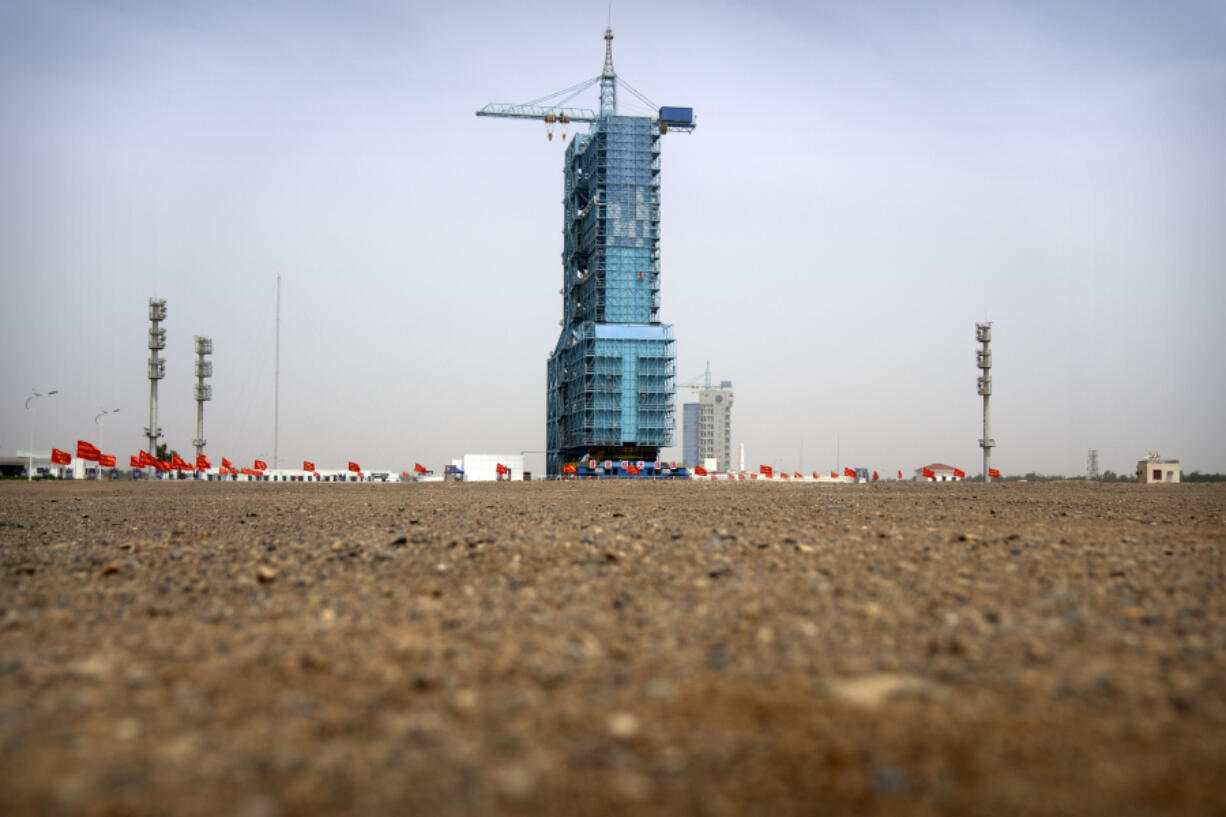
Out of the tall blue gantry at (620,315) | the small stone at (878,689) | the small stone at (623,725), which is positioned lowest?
the small stone at (623,725)

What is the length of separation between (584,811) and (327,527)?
14766 millimetres

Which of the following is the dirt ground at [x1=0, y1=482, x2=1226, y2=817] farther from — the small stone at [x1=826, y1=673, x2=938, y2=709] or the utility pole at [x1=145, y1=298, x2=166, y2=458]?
the utility pole at [x1=145, y1=298, x2=166, y2=458]

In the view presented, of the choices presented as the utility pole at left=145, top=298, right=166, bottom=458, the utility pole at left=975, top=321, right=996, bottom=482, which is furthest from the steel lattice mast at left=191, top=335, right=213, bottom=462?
the utility pole at left=975, top=321, right=996, bottom=482

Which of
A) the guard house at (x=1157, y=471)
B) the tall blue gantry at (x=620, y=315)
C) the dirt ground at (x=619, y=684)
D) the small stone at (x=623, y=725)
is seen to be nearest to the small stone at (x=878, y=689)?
the dirt ground at (x=619, y=684)

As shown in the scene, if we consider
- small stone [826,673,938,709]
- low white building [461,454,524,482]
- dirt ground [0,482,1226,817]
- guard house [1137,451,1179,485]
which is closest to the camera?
dirt ground [0,482,1226,817]

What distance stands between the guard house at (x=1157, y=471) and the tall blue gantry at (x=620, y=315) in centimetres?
5703

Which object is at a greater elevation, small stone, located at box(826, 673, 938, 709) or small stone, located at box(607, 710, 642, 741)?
small stone, located at box(826, 673, 938, 709)

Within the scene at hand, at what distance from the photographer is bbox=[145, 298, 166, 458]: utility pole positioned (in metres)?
92.6

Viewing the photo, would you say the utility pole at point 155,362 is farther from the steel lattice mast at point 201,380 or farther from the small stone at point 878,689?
the small stone at point 878,689

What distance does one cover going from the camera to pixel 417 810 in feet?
13.2

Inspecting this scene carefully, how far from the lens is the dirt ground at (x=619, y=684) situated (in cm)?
421

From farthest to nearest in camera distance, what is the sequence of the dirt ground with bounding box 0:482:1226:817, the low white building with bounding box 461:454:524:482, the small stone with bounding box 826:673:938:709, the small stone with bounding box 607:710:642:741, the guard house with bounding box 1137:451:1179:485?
1. the low white building with bounding box 461:454:524:482
2. the guard house with bounding box 1137:451:1179:485
3. the small stone with bounding box 826:673:938:709
4. the small stone with bounding box 607:710:642:741
5. the dirt ground with bounding box 0:482:1226:817

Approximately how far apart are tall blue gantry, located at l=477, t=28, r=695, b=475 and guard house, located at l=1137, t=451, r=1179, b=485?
187 feet

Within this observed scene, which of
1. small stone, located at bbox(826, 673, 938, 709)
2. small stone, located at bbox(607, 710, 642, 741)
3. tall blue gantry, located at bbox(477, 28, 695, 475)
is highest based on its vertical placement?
tall blue gantry, located at bbox(477, 28, 695, 475)
